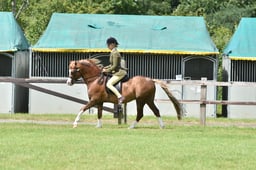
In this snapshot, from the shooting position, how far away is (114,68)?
63.2 ft

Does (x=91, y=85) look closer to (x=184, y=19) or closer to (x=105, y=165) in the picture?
(x=105, y=165)

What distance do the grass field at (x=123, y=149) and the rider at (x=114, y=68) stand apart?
1.73 m

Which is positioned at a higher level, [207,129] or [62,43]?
[62,43]

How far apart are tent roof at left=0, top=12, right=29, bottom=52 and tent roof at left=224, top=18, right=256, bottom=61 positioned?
8839 millimetres

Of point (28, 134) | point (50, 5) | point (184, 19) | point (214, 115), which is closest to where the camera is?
point (28, 134)

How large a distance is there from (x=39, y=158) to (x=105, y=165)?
133cm

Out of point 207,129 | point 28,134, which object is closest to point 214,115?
point 207,129

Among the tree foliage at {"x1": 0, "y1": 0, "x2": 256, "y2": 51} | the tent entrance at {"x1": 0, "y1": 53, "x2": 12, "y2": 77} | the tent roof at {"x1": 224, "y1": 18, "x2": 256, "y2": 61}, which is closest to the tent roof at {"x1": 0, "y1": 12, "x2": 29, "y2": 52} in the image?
the tent entrance at {"x1": 0, "y1": 53, "x2": 12, "y2": 77}

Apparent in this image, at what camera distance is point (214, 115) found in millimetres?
29516

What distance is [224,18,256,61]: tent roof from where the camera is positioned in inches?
1148

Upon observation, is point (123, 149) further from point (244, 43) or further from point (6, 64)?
point (244, 43)

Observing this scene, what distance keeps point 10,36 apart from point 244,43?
32.8ft

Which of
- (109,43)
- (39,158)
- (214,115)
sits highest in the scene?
(109,43)

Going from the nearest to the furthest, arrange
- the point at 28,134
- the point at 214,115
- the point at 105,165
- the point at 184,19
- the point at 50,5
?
the point at 105,165 → the point at 28,134 → the point at 214,115 → the point at 184,19 → the point at 50,5
